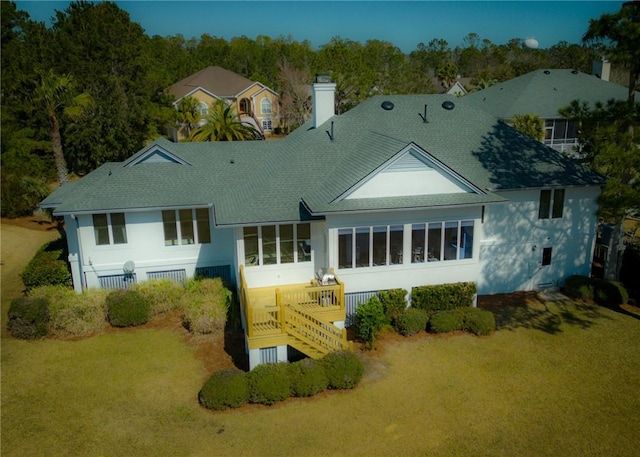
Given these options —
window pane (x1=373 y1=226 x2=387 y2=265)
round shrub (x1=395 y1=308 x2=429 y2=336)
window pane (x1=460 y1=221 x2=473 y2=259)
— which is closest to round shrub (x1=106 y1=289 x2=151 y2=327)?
window pane (x1=373 y1=226 x2=387 y2=265)

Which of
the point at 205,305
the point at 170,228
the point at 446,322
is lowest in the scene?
the point at 446,322

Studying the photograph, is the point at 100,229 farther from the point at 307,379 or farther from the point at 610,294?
the point at 610,294

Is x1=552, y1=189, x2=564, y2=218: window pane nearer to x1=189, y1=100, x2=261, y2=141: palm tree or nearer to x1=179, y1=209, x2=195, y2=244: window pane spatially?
x1=179, y1=209, x2=195, y2=244: window pane

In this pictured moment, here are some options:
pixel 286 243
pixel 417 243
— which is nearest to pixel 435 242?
pixel 417 243

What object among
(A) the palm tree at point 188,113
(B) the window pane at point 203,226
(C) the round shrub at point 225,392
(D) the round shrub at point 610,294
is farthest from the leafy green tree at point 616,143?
(A) the palm tree at point 188,113

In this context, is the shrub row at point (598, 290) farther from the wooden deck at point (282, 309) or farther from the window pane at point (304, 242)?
the window pane at point (304, 242)

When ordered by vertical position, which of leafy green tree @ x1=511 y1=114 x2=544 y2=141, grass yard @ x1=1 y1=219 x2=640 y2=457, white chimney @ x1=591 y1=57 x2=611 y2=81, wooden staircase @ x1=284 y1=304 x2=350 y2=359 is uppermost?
white chimney @ x1=591 y1=57 x2=611 y2=81
